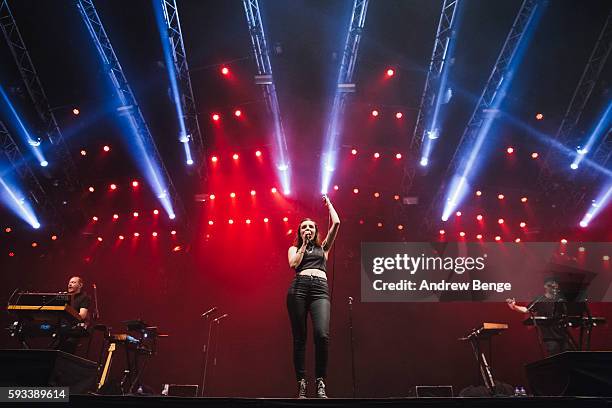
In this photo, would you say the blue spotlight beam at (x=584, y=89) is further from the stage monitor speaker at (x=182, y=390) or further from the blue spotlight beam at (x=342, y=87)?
the stage monitor speaker at (x=182, y=390)

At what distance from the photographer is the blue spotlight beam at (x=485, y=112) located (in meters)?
6.37

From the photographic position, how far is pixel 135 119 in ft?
25.0

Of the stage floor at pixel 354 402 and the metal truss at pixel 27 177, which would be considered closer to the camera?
the stage floor at pixel 354 402

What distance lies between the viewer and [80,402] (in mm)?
2639

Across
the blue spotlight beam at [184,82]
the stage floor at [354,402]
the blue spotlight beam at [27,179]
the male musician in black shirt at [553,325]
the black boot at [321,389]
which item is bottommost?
the stage floor at [354,402]

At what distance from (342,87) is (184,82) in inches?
101

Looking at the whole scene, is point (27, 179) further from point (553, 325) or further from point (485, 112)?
point (553, 325)

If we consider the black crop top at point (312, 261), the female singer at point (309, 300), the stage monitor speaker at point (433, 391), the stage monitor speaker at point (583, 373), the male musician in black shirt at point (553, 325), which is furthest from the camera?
the stage monitor speaker at point (433, 391)

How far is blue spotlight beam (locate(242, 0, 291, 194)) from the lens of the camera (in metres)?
6.56

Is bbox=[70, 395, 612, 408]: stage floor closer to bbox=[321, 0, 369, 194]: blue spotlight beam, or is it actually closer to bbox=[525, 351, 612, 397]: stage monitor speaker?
bbox=[525, 351, 612, 397]: stage monitor speaker

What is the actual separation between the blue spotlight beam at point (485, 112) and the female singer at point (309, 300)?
4.60m

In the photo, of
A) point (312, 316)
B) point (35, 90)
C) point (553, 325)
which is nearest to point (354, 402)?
point (312, 316)


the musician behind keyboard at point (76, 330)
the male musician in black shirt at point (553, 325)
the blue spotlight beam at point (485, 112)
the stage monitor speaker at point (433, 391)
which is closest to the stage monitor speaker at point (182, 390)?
the musician behind keyboard at point (76, 330)

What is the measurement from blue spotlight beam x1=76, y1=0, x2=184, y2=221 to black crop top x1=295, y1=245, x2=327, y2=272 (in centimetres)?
494
